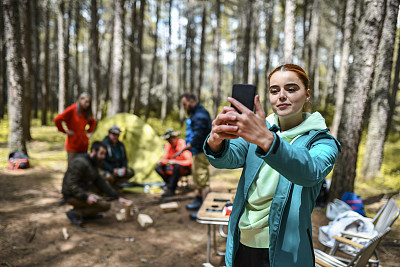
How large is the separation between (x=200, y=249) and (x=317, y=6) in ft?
50.5

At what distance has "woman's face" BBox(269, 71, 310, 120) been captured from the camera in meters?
1.30

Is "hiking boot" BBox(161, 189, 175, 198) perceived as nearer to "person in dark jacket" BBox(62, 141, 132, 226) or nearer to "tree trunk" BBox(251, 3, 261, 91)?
"person in dark jacket" BBox(62, 141, 132, 226)

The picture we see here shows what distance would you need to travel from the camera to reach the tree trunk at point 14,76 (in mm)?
6783

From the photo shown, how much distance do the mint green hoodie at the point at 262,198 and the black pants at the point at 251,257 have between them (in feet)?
0.10

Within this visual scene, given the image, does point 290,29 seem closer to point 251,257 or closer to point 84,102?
point 84,102

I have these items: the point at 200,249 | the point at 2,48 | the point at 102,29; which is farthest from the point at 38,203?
the point at 102,29

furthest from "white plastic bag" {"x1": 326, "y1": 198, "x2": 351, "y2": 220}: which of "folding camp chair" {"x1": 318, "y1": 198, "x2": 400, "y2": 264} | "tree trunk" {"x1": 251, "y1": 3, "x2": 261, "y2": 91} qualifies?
"tree trunk" {"x1": 251, "y1": 3, "x2": 261, "y2": 91}

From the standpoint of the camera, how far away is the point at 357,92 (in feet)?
16.8

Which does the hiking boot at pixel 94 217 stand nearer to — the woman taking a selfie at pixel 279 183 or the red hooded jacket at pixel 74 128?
the red hooded jacket at pixel 74 128

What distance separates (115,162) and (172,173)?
4.37ft

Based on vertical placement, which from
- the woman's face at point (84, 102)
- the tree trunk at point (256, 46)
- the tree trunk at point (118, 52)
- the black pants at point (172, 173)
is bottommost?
the black pants at point (172, 173)

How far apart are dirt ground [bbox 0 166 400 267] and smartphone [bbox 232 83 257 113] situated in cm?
327

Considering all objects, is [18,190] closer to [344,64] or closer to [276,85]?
[276,85]

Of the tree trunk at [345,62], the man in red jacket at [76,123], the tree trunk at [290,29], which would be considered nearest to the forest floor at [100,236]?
the man in red jacket at [76,123]
